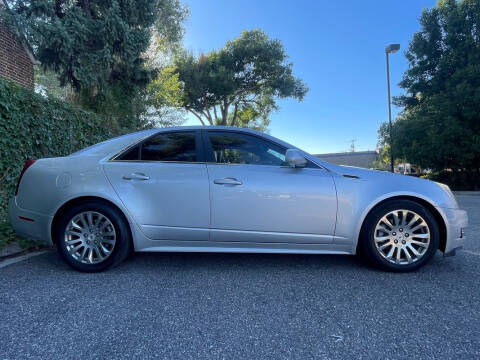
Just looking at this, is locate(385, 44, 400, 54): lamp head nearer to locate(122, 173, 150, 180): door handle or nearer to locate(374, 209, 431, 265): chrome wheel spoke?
locate(374, 209, 431, 265): chrome wheel spoke

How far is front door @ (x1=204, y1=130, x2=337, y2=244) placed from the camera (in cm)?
250

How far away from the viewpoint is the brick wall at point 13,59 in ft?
28.3

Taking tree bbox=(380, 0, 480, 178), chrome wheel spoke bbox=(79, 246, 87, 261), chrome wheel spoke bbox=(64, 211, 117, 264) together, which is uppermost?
tree bbox=(380, 0, 480, 178)

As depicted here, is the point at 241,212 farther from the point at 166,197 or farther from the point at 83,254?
the point at 83,254

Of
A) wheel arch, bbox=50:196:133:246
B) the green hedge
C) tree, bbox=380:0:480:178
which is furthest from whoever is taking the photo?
tree, bbox=380:0:480:178

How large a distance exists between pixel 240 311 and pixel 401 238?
69.7 inches

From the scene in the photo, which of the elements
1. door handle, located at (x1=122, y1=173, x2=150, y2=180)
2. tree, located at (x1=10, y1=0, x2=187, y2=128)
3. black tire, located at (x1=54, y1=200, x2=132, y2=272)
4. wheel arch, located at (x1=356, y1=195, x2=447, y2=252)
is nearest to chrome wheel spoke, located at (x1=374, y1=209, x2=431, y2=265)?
wheel arch, located at (x1=356, y1=195, x2=447, y2=252)

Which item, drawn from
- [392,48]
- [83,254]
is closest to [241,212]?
[83,254]

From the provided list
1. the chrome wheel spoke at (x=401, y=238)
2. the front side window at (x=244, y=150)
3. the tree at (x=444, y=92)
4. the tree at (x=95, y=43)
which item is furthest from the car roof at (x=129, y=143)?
the tree at (x=444, y=92)

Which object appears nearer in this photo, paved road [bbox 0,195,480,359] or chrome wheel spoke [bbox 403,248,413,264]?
paved road [bbox 0,195,480,359]

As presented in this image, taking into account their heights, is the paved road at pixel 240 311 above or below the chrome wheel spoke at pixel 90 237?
below

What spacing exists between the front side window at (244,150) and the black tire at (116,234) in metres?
1.14

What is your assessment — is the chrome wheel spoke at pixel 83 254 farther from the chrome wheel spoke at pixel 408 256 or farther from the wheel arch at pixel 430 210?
the chrome wheel spoke at pixel 408 256

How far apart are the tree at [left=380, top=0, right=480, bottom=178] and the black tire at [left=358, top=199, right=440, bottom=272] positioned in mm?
13120
